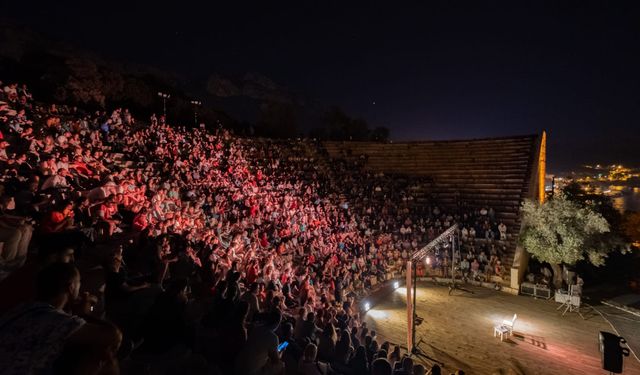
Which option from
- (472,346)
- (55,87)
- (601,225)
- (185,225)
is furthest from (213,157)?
(601,225)

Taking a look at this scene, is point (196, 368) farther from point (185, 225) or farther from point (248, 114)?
point (248, 114)

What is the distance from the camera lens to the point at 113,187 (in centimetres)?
805

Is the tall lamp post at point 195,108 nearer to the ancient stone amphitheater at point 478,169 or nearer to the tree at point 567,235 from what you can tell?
the ancient stone amphitheater at point 478,169

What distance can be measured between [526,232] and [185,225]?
13715 millimetres

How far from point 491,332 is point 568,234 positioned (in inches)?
245

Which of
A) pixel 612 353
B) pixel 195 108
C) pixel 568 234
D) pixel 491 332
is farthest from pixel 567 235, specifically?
pixel 195 108

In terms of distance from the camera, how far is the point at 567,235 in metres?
13.2

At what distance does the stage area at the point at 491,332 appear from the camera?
27.0ft

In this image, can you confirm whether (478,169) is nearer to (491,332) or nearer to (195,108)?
(491,332)

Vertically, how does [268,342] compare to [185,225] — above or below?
below

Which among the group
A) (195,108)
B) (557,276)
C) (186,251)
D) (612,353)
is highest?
(195,108)

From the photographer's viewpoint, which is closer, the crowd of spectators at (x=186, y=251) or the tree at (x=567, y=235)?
the crowd of spectators at (x=186, y=251)

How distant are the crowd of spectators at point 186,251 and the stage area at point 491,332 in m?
1.38

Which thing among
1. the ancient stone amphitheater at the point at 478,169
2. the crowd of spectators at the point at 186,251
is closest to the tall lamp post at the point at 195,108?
the crowd of spectators at the point at 186,251
